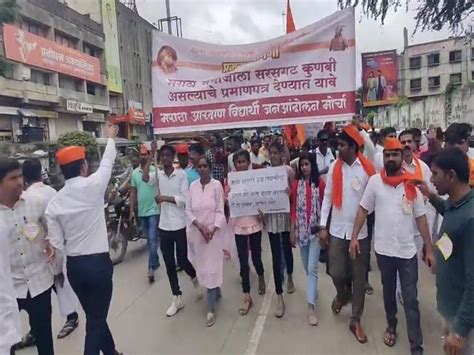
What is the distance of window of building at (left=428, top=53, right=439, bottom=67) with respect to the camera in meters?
52.7

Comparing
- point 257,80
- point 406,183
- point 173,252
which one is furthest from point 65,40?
point 406,183

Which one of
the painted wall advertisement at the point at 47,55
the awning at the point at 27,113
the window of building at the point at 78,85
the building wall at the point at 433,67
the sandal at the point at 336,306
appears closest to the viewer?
the sandal at the point at 336,306

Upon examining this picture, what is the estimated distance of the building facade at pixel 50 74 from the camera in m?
22.4

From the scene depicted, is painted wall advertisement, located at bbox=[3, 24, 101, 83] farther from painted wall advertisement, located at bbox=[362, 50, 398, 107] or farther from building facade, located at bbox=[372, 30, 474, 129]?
painted wall advertisement, located at bbox=[362, 50, 398, 107]

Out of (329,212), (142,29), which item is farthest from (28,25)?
(329,212)

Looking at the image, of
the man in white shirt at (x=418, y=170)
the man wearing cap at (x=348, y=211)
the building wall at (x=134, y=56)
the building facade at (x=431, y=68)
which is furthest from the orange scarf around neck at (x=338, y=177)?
the building facade at (x=431, y=68)

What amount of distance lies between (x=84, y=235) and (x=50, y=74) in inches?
1053

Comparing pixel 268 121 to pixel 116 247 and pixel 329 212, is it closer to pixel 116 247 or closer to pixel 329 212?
pixel 329 212

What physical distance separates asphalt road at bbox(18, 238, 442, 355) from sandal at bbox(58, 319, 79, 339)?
68 millimetres

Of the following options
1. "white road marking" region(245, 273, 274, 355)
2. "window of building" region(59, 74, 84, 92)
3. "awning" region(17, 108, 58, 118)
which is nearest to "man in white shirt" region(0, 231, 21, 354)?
"white road marking" region(245, 273, 274, 355)

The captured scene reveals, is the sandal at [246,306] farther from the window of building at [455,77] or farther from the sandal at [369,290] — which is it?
the window of building at [455,77]

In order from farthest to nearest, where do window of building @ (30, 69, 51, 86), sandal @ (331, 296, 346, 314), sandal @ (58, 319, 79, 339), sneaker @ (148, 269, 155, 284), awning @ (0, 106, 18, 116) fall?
1. window of building @ (30, 69, 51, 86)
2. awning @ (0, 106, 18, 116)
3. sneaker @ (148, 269, 155, 284)
4. sandal @ (331, 296, 346, 314)
5. sandal @ (58, 319, 79, 339)

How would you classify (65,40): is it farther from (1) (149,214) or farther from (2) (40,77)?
(1) (149,214)

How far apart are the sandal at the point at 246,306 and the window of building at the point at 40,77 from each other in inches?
977
